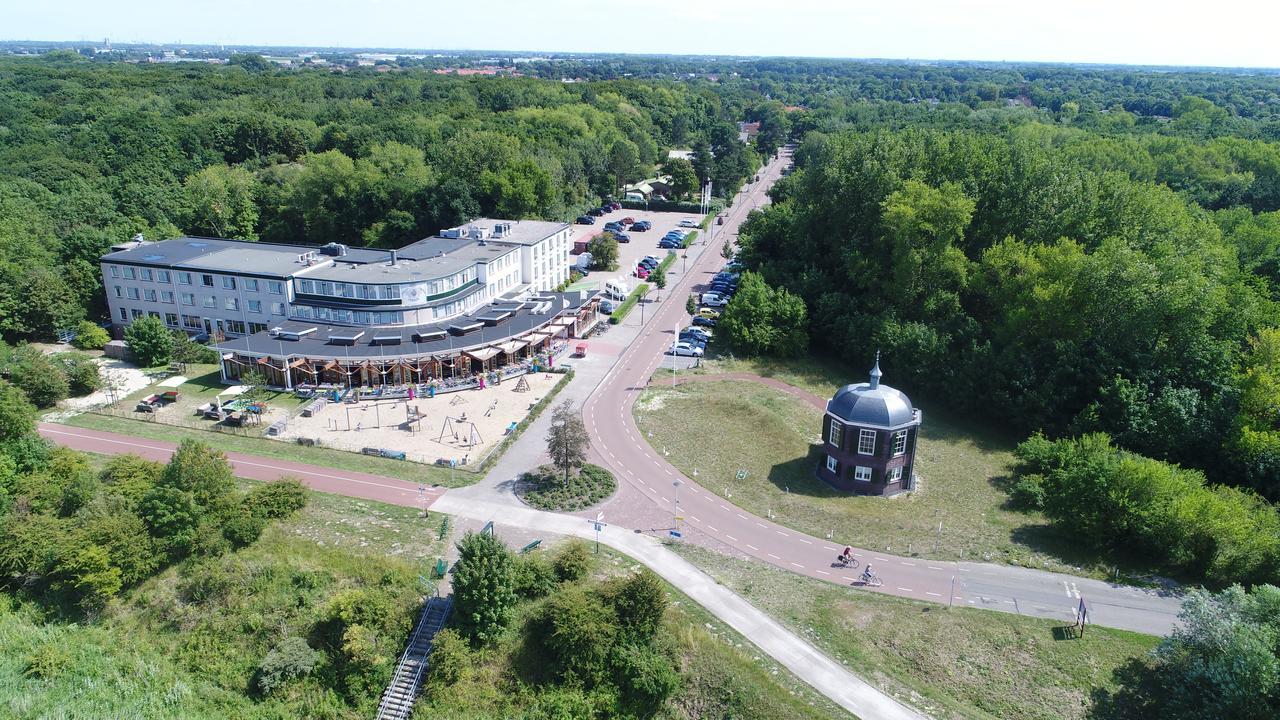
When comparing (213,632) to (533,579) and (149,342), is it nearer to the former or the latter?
(533,579)

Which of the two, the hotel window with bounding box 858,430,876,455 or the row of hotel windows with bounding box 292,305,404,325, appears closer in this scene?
the hotel window with bounding box 858,430,876,455

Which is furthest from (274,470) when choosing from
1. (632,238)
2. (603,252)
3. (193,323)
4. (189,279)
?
(632,238)

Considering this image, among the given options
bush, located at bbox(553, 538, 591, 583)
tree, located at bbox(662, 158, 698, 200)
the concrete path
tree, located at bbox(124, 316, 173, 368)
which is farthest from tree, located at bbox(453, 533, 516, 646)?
tree, located at bbox(662, 158, 698, 200)

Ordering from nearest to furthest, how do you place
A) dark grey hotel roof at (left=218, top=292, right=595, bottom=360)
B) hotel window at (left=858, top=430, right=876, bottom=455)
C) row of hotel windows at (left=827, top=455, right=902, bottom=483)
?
hotel window at (left=858, top=430, right=876, bottom=455) < row of hotel windows at (left=827, top=455, right=902, bottom=483) < dark grey hotel roof at (left=218, top=292, right=595, bottom=360)

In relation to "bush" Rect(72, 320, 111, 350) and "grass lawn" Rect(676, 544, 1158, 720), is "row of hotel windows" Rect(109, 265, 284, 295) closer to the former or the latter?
"bush" Rect(72, 320, 111, 350)

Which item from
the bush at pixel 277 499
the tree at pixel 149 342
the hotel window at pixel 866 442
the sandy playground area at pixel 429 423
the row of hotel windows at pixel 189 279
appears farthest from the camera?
the row of hotel windows at pixel 189 279

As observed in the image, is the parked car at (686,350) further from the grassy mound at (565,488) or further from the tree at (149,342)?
the tree at (149,342)

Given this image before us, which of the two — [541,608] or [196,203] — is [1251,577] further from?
[196,203]

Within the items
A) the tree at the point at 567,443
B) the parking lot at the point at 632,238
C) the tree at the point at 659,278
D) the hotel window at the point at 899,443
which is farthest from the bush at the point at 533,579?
the tree at the point at 659,278
